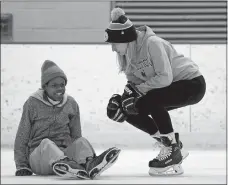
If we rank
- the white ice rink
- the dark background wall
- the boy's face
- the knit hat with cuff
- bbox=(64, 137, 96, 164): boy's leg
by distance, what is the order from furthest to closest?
the dark background wall, the boy's face, the knit hat with cuff, bbox=(64, 137, 96, 164): boy's leg, the white ice rink

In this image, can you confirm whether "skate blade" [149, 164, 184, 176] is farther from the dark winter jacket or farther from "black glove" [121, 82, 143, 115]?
the dark winter jacket

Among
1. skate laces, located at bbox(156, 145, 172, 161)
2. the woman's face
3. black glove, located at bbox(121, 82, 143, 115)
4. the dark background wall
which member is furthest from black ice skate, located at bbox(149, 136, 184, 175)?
the dark background wall

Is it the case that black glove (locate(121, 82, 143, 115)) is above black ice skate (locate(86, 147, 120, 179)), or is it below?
above

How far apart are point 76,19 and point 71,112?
2729mm

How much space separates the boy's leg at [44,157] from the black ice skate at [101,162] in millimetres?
136

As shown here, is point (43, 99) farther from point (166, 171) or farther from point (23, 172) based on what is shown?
point (166, 171)

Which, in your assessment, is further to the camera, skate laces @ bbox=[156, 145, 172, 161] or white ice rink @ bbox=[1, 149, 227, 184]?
skate laces @ bbox=[156, 145, 172, 161]

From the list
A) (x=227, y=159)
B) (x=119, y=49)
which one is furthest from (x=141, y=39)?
(x=227, y=159)

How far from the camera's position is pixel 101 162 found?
260 centimetres

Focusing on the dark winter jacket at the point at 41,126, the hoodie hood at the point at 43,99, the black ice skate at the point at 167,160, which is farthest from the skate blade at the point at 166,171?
the hoodie hood at the point at 43,99

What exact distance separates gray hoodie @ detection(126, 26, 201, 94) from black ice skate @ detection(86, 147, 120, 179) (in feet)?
1.24

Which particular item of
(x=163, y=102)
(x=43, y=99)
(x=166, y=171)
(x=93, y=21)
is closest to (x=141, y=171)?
(x=166, y=171)

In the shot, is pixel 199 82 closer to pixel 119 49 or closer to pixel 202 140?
pixel 119 49

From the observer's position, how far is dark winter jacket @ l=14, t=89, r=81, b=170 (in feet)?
9.50
